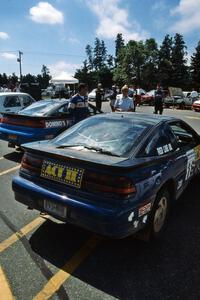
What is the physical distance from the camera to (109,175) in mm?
3033

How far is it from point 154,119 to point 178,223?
1.41 meters

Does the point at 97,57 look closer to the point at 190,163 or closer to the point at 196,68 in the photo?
the point at 196,68

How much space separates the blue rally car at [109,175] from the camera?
3002 millimetres

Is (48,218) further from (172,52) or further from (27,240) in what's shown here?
(172,52)

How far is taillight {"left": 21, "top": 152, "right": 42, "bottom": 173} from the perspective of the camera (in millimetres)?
3533

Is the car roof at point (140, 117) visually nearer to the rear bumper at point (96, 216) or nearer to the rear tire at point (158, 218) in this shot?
the rear tire at point (158, 218)

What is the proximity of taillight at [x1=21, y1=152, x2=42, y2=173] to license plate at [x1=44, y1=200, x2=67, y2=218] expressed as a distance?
41cm

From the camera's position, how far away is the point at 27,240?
11.8ft

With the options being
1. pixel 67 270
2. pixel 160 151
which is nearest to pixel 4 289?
pixel 67 270

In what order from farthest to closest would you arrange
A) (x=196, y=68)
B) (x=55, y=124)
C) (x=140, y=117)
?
(x=196, y=68), (x=55, y=124), (x=140, y=117)

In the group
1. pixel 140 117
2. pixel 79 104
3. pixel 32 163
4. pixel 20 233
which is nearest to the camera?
pixel 32 163

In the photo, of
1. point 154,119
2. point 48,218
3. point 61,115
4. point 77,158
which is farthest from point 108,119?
point 61,115

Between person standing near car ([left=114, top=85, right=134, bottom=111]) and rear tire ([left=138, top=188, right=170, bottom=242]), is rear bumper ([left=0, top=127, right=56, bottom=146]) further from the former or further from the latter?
rear tire ([left=138, top=188, right=170, bottom=242])

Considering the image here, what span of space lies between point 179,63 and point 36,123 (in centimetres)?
7071
